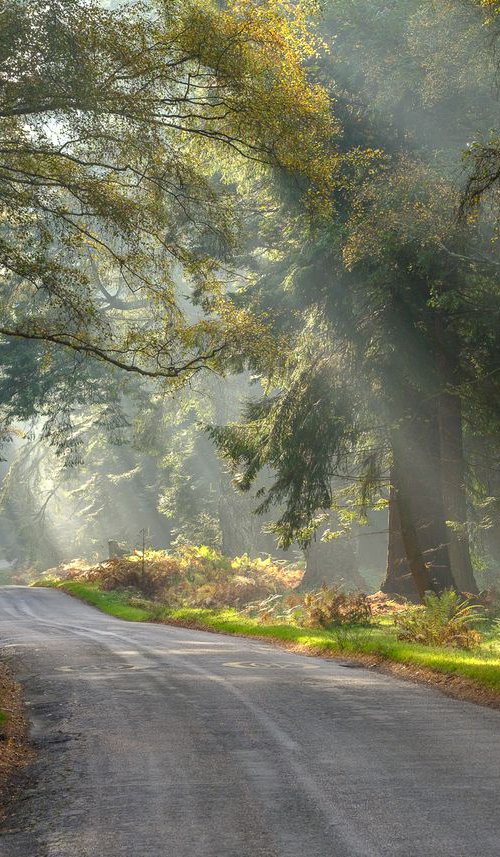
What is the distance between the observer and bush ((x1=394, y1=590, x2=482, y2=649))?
16.6 meters

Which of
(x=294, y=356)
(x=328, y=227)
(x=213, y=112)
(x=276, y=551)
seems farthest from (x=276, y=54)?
(x=276, y=551)

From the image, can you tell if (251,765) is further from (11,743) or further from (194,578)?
(194,578)

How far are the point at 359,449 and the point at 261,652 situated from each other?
33.1 ft

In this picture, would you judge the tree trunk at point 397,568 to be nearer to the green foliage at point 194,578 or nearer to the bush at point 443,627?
the green foliage at point 194,578

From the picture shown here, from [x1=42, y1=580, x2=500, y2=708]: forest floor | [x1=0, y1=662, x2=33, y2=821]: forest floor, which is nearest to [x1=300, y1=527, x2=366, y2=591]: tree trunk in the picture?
[x1=42, y1=580, x2=500, y2=708]: forest floor

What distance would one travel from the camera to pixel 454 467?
848 inches

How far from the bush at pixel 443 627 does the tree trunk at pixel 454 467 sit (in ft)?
9.70

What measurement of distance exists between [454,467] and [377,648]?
21.6 ft

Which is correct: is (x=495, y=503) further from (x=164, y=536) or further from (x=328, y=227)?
(x=164, y=536)

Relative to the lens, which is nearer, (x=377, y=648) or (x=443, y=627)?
(x=377, y=648)

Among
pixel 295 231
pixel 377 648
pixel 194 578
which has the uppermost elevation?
pixel 295 231

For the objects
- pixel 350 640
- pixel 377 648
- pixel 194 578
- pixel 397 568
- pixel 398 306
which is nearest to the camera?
pixel 377 648

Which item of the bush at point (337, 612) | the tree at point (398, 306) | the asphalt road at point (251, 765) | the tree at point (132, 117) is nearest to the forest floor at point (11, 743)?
the asphalt road at point (251, 765)

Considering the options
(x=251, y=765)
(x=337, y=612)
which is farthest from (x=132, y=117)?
(x=337, y=612)
